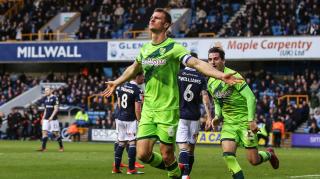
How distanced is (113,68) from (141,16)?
13.9ft

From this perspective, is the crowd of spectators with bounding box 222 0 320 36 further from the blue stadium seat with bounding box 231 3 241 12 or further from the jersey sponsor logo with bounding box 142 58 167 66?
the jersey sponsor logo with bounding box 142 58 167 66

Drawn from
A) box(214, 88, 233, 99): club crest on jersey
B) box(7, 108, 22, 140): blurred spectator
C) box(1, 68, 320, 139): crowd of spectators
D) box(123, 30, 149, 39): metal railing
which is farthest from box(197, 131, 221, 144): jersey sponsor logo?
box(214, 88, 233, 99): club crest on jersey

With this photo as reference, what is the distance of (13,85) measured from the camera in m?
58.2

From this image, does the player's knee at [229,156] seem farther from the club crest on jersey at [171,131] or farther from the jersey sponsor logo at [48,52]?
the jersey sponsor logo at [48,52]

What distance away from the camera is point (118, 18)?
56312mm

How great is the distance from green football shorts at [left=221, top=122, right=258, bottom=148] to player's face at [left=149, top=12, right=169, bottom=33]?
8.94 ft

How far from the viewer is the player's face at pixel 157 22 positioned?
1256 centimetres

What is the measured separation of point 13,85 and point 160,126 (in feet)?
153

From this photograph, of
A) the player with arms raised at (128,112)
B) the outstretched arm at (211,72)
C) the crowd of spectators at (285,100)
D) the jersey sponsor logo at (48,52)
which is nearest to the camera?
the outstretched arm at (211,72)

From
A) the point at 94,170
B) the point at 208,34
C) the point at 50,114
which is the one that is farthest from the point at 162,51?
the point at 208,34

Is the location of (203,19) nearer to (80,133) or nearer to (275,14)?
(275,14)

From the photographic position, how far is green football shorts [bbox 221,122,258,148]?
1442cm

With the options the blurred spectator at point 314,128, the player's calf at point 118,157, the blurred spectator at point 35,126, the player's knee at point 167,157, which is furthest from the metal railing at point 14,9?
the player's knee at point 167,157

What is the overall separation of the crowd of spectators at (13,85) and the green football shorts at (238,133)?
43.6 m
